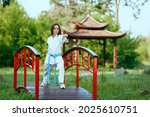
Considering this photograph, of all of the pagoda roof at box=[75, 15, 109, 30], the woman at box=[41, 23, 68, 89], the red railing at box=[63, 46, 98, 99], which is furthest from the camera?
the pagoda roof at box=[75, 15, 109, 30]

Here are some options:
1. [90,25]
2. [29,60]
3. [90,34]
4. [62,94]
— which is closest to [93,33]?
[90,34]

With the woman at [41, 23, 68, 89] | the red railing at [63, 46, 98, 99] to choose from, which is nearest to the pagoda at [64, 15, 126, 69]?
the red railing at [63, 46, 98, 99]

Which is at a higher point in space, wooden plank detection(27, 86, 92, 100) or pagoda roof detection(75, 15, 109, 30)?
pagoda roof detection(75, 15, 109, 30)

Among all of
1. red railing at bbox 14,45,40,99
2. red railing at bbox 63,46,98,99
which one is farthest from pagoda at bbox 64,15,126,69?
red railing at bbox 63,46,98,99

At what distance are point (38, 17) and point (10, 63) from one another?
13.8 ft

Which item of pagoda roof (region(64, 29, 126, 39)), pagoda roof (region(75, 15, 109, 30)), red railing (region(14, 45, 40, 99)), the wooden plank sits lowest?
the wooden plank

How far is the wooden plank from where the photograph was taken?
735 cm

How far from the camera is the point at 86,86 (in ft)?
35.9

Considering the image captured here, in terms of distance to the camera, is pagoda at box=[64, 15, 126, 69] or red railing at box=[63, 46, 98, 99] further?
pagoda at box=[64, 15, 126, 69]

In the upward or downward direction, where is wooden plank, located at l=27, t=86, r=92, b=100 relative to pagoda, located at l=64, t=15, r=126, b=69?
downward

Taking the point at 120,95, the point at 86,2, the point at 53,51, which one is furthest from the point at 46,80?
the point at 86,2

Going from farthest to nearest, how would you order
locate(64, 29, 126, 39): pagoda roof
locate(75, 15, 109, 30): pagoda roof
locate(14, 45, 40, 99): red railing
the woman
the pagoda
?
locate(75, 15, 109, 30): pagoda roof
the pagoda
locate(64, 29, 126, 39): pagoda roof
the woman
locate(14, 45, 40, 99): red railing

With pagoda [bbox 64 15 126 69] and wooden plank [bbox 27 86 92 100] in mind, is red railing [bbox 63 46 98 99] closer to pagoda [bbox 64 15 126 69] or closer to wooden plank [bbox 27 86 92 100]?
wooden plank [bbox 27 86 92 100]

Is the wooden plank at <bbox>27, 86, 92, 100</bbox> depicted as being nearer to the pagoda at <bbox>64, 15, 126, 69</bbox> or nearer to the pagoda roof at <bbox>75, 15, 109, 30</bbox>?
the pagoda at <bbox>64, 15, 126, 69</bbox>
